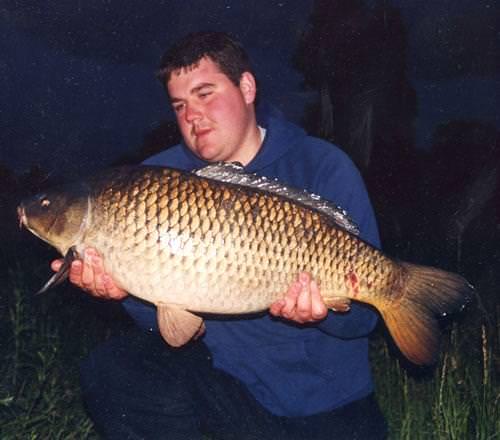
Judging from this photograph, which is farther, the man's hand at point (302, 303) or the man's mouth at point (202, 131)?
the man's mouth at point (202, 131)

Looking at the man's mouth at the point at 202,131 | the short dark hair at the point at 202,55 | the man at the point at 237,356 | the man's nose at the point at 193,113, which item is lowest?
the man at the point at 237,356

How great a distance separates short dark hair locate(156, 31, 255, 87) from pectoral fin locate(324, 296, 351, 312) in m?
0.97

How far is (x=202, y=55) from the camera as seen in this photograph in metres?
2.46

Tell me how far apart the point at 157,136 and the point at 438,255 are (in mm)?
8333

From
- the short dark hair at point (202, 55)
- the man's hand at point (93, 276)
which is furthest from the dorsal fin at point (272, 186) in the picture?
the short dark hair at point (202, 55)

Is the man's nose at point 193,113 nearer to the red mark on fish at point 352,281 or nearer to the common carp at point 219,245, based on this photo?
the common carp at point 219,245

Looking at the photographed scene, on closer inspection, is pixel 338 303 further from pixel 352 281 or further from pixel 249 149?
pixel 249 149

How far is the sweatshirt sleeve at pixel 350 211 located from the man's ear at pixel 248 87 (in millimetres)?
445

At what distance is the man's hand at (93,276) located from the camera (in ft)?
6.27

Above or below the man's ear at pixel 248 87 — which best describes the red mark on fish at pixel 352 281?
below

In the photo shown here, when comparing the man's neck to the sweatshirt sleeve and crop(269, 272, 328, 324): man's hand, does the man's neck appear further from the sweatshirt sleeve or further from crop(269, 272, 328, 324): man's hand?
crop(269, 272, 328, 324): man's hand

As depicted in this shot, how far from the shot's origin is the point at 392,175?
31.1 feet

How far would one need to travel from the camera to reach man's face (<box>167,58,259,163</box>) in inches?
94.5

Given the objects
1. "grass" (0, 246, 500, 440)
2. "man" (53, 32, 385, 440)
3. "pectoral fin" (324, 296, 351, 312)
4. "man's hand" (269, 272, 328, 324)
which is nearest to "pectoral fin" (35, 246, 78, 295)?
"man" (53, 32, 385, 440)
